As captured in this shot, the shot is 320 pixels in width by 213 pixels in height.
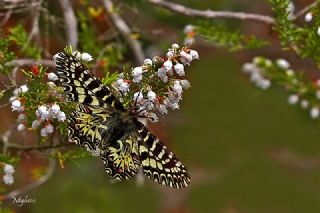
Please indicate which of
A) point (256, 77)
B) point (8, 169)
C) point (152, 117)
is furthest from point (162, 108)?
point (256, 77)

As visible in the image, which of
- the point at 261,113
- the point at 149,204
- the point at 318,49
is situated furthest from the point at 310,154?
the point at 318,49

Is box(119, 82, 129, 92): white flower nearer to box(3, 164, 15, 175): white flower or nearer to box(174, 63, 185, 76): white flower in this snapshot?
box(174, 63, 185, 76): white flower

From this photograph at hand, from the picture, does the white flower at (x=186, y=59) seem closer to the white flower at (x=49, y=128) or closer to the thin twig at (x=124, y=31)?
the white flower at (x=49, y=128)

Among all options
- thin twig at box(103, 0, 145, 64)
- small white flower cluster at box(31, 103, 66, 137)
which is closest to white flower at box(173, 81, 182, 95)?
small white flower cluster at box(31, 103, 66, 137)

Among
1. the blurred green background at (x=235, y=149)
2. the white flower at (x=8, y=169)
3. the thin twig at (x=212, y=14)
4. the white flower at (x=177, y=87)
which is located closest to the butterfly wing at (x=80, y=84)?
the white flower at (x=177, y=87)

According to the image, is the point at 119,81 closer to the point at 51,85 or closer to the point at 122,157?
→ the point at 51,85

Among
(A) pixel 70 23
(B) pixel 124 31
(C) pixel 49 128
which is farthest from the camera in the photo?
(B) pixel 124 31

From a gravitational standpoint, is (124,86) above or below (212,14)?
below
